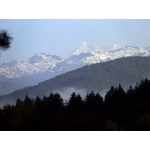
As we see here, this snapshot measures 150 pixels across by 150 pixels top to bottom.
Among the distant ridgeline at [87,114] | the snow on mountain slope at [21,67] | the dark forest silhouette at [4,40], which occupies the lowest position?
the distant ridgeline at [87,114]

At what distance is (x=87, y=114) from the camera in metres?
14.0

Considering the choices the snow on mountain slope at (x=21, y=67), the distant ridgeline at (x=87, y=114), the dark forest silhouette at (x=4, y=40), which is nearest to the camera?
the dark forest silhouette at (x=4, y=40)

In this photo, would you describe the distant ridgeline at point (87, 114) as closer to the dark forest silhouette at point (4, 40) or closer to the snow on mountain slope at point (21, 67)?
the snow on mountain slope at point (21, 67)

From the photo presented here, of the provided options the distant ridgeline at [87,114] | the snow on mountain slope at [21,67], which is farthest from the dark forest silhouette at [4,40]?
the snow on mountain slope at [21,67]

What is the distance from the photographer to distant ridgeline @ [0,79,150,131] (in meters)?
11.5

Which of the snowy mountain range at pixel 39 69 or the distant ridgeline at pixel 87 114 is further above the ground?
the snowy mountain range at pixel 39 69

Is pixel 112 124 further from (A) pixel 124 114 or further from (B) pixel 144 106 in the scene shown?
(B) pixel 144 106

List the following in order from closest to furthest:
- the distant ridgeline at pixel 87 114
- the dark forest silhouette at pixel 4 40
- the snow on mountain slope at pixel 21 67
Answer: the dark forest silhouette at pixel 4 40
the distant ridgeline at pixel 87 114
the snow on mountain slope at pixel 21 67

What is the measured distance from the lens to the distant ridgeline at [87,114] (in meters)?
11.5

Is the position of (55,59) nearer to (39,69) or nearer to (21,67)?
(39,69)

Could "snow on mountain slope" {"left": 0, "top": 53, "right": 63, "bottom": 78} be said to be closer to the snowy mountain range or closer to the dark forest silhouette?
the snowy mountain range

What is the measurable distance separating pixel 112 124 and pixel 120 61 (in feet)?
104

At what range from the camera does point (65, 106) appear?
15.6 meters

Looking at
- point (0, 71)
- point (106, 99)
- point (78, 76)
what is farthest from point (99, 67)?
point (106, 99)
